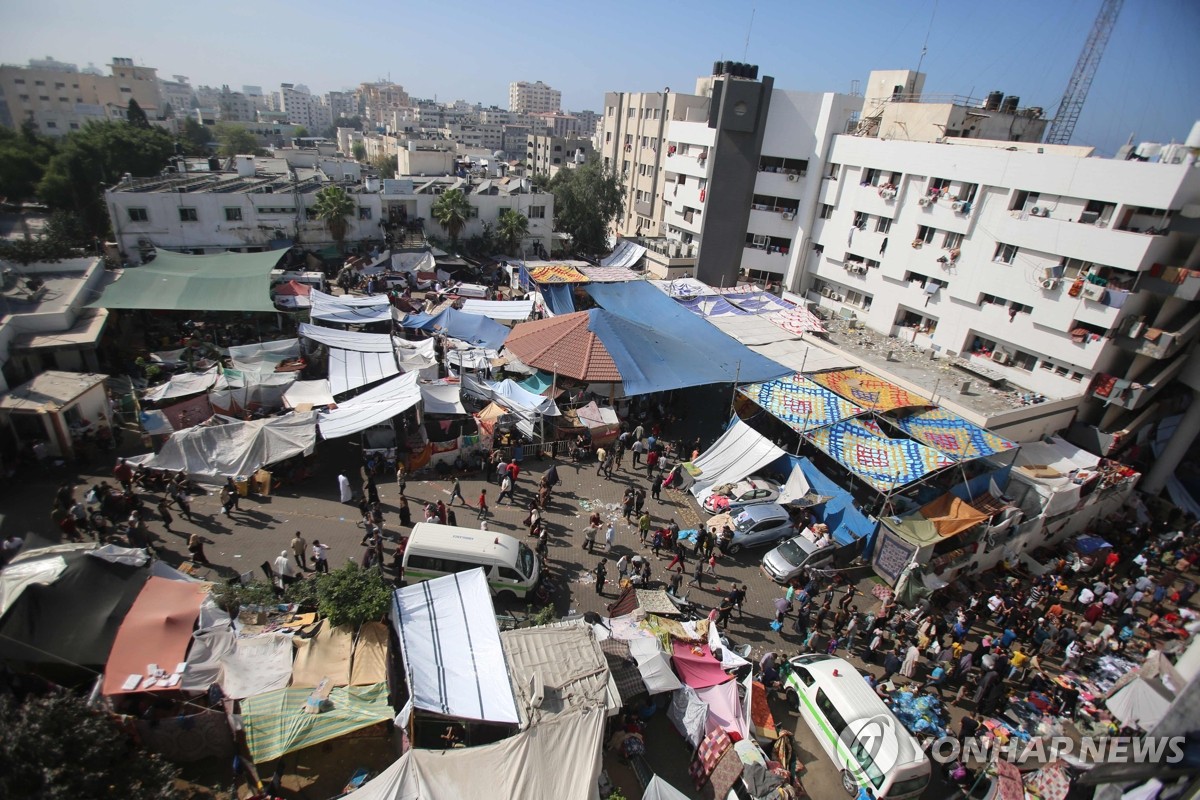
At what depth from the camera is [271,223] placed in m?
32.5

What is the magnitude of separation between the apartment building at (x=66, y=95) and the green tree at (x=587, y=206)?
66.0m

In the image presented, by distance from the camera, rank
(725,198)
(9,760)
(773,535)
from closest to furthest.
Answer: (9,760)
(773,535)
(725,198)

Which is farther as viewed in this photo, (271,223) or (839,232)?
(271,223)

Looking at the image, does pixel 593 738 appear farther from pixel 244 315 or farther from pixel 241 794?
pixel 244 315

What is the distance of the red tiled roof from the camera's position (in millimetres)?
20047

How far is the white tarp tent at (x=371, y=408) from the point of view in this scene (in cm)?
1658

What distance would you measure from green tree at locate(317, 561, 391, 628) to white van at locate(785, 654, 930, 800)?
26.1 ft

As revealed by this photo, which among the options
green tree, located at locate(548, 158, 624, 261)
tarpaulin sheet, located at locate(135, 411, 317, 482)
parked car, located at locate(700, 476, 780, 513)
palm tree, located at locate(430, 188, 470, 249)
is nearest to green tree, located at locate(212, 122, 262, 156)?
green tree, located at locate(548, 158, 624, 261)

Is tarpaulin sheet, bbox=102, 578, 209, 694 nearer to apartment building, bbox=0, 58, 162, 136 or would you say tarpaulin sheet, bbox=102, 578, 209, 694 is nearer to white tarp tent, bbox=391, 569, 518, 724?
white tarp tent, bbox=391, 569, 518, 724

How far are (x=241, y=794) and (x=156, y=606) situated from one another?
3475 millimetres

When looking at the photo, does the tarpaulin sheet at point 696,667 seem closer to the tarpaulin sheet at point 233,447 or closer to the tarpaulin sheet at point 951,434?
the tarpaulin sheet at point 951,434

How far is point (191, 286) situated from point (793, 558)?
2396cm

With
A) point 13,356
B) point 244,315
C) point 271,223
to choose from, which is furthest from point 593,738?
point 271,223

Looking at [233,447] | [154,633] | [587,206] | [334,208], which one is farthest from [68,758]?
[587,206]
